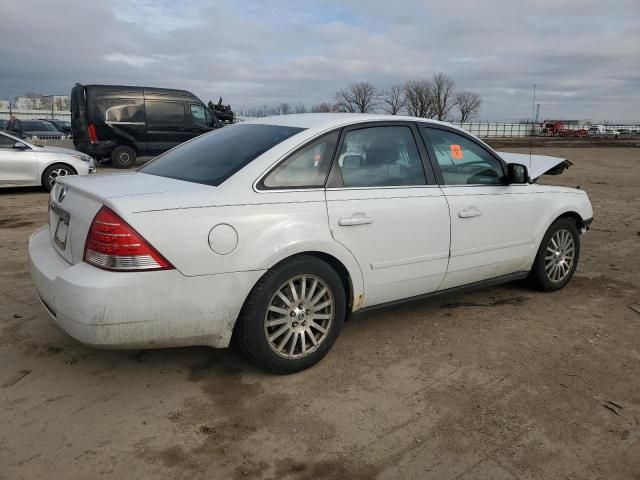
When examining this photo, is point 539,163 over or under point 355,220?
over

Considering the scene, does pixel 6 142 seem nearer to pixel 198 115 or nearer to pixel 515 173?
pixel 198 115

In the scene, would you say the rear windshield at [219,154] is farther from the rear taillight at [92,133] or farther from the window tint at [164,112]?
the window tint at [164,112]

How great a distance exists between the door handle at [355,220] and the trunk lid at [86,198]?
2.72 feet

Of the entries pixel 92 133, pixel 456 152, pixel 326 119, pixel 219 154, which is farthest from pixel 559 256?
pixel 92 133

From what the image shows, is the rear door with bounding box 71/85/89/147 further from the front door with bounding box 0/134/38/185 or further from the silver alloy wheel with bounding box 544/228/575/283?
the silver alloy wheel with bounding box 544/228/575/283

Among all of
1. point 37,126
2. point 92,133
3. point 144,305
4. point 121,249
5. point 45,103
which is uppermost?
point 45,103

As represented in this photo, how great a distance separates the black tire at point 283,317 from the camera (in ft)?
10.3

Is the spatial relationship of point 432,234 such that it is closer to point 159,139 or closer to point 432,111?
point 159,139

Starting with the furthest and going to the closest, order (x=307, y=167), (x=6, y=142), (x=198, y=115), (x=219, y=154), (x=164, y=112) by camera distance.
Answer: (x=198, y=115), (x=164, y=112), (x=6, y=142), (x=219, y=154), (x=307, y=167)

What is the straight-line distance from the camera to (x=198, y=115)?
16625 mm

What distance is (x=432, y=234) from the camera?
12.9 ft

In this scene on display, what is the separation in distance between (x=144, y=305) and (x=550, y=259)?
3698mm

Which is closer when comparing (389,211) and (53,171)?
(389,211)

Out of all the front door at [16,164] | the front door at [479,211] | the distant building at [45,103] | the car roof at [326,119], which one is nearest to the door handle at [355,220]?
the car roof at [326,119]
